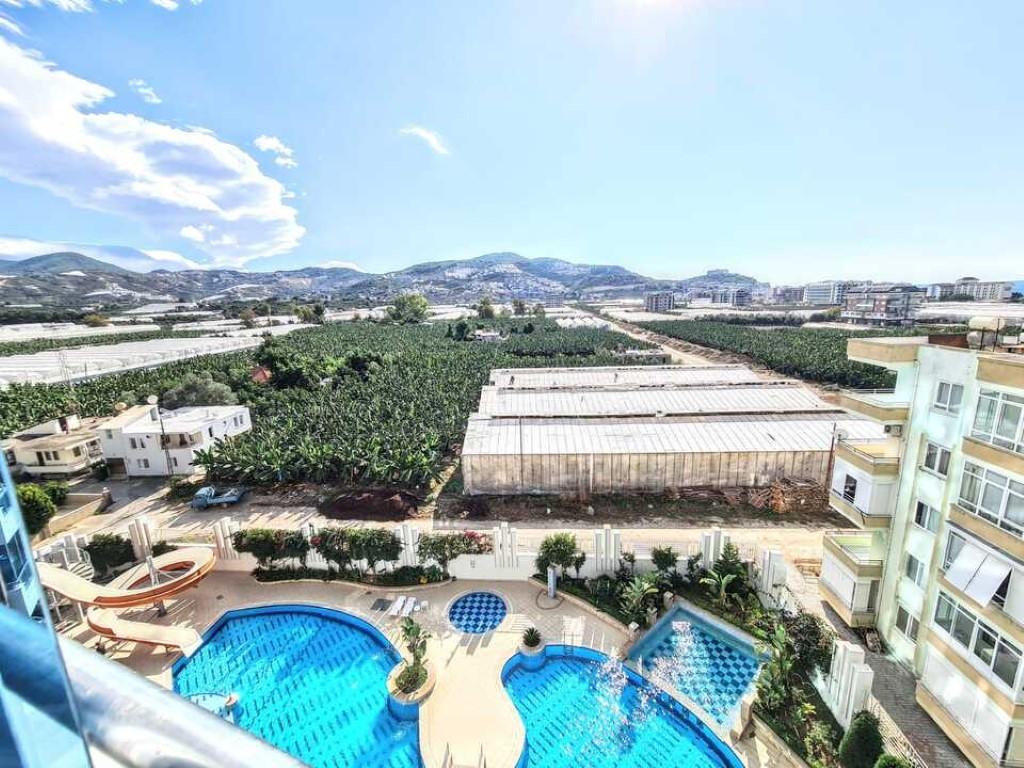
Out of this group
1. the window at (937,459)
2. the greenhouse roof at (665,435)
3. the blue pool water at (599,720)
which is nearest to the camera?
the window at (937,459)

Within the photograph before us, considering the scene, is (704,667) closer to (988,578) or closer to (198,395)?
(988,578)

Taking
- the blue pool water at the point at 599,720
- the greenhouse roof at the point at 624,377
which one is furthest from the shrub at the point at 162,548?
the greenhouse roof at the point at 624,377

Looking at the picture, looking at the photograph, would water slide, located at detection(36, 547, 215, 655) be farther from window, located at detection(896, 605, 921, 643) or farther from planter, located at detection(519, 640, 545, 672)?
window, located at detection(896, 605, 921, 643)

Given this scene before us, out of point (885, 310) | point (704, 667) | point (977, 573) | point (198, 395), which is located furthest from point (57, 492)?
point (885, 310)

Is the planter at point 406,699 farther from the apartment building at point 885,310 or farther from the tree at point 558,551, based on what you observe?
the apartment building at point 885,310

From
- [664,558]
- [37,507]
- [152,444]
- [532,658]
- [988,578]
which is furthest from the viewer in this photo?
[152,444]

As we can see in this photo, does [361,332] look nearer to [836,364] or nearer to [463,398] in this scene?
[463,398]
